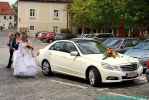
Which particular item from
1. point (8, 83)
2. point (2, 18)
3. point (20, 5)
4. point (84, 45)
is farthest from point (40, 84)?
point (2, 18)

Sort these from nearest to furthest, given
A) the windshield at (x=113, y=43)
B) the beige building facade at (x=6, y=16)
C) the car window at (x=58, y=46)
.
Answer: the car window at (x=58, y=46), the windshield at (x=113, y=43), the beige building facade at (x=6, y=16)

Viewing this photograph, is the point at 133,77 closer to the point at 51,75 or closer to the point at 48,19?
the point at 51,75

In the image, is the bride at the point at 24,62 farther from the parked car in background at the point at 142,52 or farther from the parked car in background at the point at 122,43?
the parked car in background at the point at 122,43

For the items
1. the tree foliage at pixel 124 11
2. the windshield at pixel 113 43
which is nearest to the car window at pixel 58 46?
the windshield at pixel 113 43

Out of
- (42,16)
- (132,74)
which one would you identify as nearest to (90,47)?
(132,74)

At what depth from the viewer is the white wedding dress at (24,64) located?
15.4 metres

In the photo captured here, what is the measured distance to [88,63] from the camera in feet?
44.5

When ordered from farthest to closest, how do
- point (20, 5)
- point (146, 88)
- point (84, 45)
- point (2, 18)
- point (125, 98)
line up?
point (2, 18) < point (20, 5) < point (84, 45) < point (146, 88) < point (125, 98)

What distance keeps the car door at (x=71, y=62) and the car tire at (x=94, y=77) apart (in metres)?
0.60

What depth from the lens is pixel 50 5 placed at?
7938 centimetres

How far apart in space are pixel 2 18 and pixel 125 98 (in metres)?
155

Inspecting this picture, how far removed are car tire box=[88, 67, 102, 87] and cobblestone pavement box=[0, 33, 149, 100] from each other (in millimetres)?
184

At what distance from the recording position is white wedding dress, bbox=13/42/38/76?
50.5ft

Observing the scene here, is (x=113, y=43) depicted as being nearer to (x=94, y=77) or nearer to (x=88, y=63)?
(x=88, y=63)
